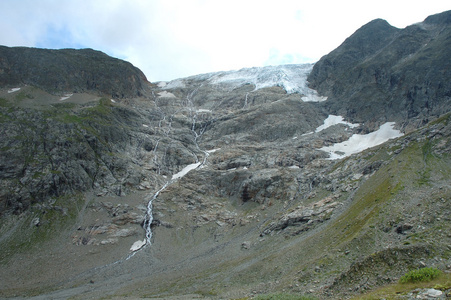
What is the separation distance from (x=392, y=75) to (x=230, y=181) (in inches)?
3319

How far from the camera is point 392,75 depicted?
116562 millimetres

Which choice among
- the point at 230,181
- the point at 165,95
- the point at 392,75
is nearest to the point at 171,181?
the point at 230,181

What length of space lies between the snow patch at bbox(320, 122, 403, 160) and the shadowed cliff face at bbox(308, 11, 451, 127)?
235 inches

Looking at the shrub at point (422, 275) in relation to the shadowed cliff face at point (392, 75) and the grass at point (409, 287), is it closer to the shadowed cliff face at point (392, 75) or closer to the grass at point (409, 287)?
the grass at point (409, 287)

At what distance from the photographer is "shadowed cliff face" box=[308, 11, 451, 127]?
100250mm

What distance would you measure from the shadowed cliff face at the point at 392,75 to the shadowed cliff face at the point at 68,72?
106054 mm

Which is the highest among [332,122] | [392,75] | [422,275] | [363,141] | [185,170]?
[392,75]

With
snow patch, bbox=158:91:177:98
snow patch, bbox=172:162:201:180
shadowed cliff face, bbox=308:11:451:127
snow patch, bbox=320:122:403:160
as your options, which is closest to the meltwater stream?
snow patch, bbox=172:162:201:180

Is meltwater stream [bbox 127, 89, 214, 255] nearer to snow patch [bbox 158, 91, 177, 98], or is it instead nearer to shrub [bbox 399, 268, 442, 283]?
snow patch [bbox 158, 91, 177, 98]

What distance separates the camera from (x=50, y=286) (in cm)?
5081

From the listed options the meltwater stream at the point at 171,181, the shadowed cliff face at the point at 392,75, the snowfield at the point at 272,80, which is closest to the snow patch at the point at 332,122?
the shadowed cliff face at the point at 392,75

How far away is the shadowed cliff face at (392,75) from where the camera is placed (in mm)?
100250

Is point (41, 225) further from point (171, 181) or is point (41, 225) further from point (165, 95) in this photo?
point (165, 95)

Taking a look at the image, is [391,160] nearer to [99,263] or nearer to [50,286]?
[99,263]
